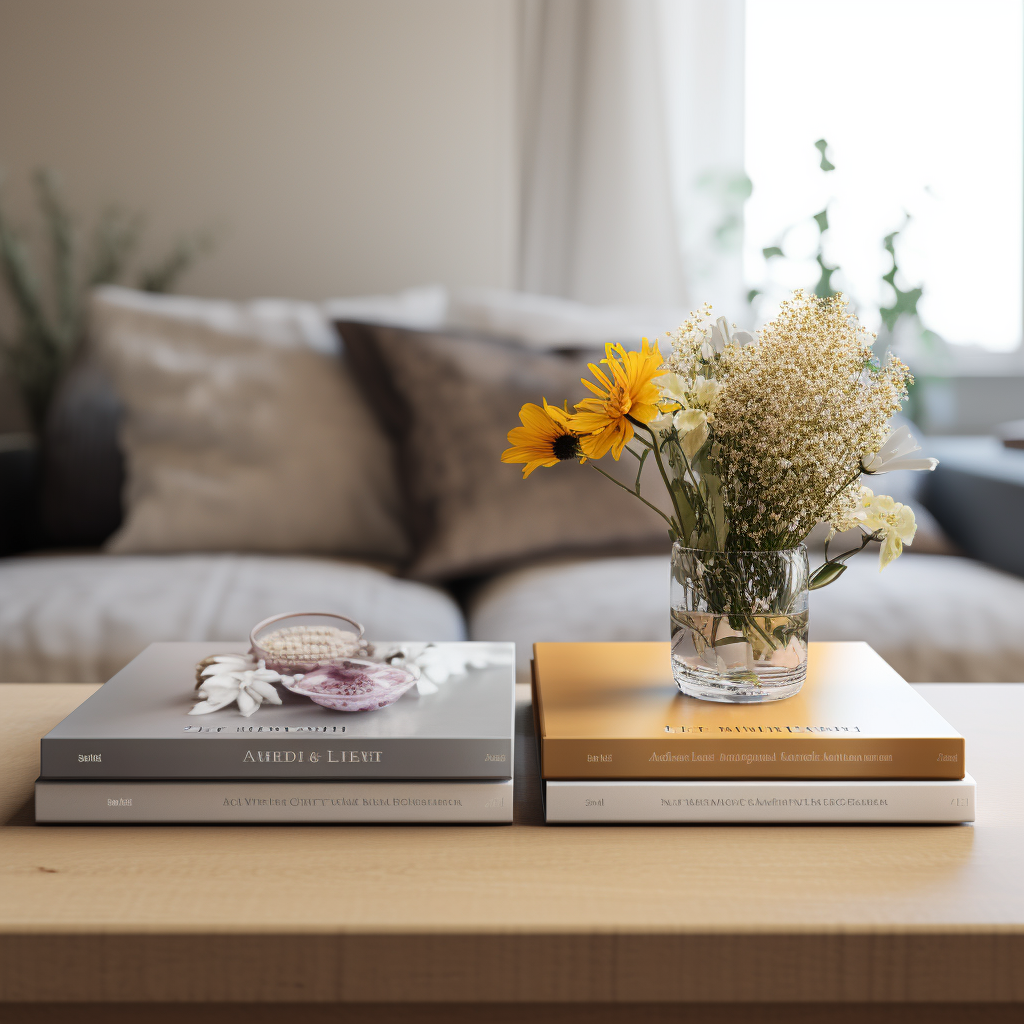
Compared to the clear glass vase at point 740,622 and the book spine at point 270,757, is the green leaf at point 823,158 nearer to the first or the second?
the clear glass vase at point 740,622

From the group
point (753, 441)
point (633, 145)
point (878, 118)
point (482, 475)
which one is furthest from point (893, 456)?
point (878, 118)

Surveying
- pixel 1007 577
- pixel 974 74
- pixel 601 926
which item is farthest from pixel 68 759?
pixel 974 74

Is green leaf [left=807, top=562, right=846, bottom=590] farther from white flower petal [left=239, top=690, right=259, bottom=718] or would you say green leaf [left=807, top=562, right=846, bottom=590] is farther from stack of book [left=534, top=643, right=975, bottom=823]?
white flower petal [left=239, top=690, right=259, bottom=718]

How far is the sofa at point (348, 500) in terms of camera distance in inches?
49.1

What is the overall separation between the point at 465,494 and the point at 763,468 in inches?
33.9

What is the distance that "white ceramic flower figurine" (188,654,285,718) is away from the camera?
673 mm

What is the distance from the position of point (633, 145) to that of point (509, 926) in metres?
2.26

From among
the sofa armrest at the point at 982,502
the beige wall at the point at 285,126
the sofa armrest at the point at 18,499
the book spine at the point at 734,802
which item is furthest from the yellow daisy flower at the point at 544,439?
the beige wall at the point at 285,126

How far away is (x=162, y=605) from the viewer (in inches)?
48.8

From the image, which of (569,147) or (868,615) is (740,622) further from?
(569,147)

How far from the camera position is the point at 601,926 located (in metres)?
0.50

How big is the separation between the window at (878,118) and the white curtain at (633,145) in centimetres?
21

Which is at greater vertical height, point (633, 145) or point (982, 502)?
point (633, 145)

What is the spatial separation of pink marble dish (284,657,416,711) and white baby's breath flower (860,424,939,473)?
38 cm
